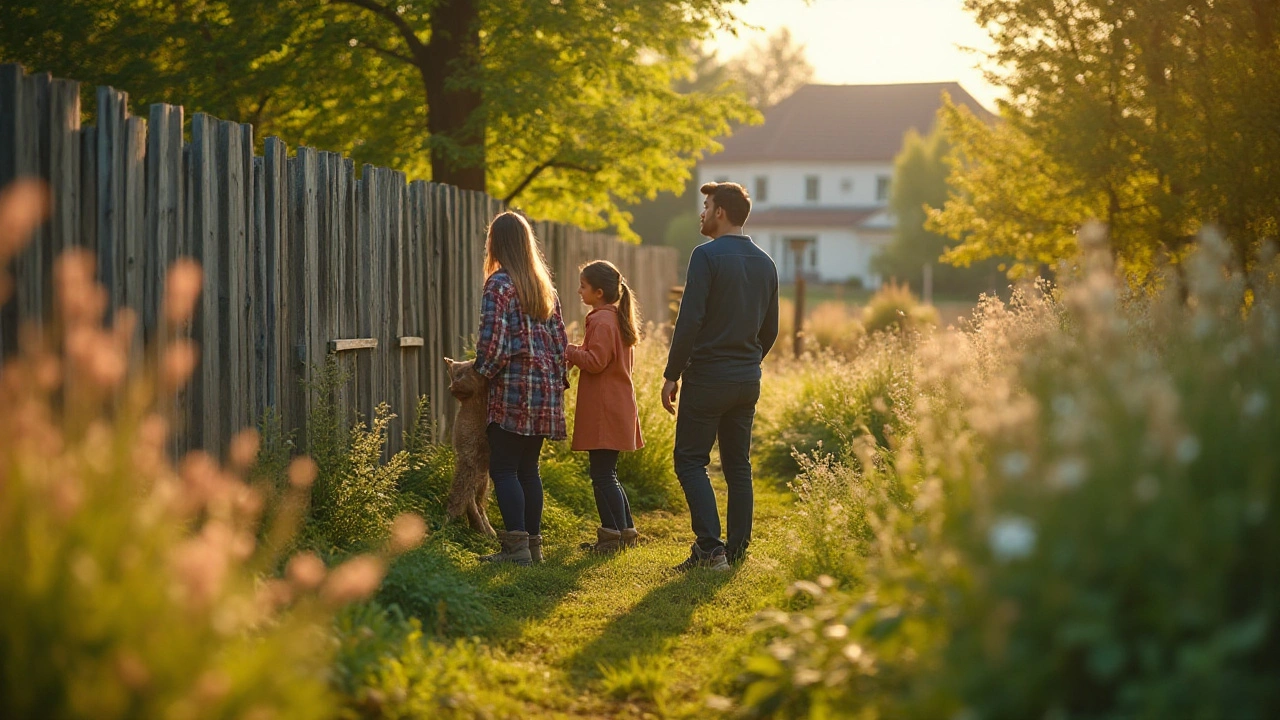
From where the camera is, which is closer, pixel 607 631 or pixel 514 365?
pixel 607 631

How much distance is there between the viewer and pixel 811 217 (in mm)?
56469

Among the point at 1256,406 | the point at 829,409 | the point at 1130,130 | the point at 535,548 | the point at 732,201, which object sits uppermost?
the point at 1130,130

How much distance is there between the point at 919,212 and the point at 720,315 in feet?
127

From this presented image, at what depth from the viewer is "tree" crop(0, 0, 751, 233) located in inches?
454

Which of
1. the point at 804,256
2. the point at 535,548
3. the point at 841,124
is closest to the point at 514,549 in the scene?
the point at 535,548

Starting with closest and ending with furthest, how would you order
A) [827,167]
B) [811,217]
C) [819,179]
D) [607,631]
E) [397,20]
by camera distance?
[607,631], [397,20], [811,217], [827,167], [819,179]

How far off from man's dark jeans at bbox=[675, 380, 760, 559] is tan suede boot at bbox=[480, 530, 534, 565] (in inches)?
36.5

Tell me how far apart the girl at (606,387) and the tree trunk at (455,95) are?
5.29 metres

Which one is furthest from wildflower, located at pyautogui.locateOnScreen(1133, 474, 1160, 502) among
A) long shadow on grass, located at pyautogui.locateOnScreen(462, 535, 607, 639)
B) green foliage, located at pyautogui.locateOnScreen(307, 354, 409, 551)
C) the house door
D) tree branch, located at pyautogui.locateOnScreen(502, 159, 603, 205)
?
the house door

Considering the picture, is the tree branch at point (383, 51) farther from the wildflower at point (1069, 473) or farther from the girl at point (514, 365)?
the wildflower at point (1069, 473)

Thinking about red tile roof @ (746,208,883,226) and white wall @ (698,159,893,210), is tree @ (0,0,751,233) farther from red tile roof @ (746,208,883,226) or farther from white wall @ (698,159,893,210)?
white wall @ (698,159,893,210)

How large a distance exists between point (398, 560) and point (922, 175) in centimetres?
4073

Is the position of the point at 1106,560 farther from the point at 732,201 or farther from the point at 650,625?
the point at 732,201

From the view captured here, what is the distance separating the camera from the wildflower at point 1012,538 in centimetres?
224
